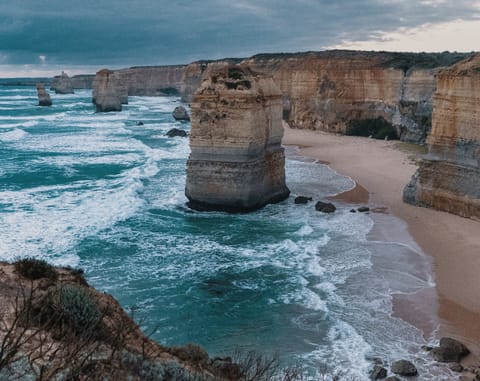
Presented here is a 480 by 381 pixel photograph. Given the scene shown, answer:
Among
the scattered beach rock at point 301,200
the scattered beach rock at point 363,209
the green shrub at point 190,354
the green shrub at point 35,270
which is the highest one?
the green shrub at point 35,270

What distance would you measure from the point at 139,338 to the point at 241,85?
16191 millimetres

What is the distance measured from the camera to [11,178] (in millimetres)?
29719

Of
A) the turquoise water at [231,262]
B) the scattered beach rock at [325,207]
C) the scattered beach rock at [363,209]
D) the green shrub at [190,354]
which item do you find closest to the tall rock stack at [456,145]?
the scattered beach rock at [363,209]

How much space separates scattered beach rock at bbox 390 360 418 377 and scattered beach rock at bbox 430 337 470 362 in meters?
0.85

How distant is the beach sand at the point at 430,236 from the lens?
1323 centimetres

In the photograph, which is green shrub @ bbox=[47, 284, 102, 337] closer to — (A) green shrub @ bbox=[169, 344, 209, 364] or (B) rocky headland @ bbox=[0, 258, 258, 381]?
(B) rocky headland @ bbox=[0, 258, 258, 381]

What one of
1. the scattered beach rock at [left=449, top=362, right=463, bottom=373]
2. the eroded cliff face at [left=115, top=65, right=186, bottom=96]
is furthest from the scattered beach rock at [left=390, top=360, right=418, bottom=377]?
the eroded cliff face at [left=115, top=65, right=186, bottom=96]

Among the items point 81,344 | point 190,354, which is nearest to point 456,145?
point 190,354

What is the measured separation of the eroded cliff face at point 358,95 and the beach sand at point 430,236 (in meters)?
6.15

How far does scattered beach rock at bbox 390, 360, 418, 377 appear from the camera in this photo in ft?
34.5

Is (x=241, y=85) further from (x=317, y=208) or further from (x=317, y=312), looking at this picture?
(x=317, y=312)

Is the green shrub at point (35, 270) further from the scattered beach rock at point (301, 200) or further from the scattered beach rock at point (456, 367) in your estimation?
the scattered beach rock at point (301, 200)

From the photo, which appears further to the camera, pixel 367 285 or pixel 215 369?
pixel 367 285

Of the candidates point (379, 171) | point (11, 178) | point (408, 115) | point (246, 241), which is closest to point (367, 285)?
point (246, 241)
